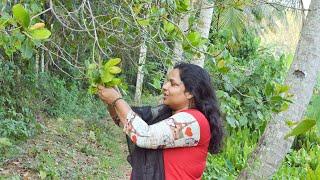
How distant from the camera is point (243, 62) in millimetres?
7371

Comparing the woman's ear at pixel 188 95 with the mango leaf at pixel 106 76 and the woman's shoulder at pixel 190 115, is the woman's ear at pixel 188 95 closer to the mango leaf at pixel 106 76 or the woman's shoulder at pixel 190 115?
the woman's shoulder at pixel 190 115

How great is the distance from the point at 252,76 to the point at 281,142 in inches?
107

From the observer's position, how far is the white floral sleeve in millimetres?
2072

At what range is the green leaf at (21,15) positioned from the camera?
158 centimetres

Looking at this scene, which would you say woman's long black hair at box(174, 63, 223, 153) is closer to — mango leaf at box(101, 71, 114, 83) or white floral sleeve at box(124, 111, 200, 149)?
white floral sleeve at box(124, 111, 200, 149)

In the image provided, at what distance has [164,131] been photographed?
208 cm

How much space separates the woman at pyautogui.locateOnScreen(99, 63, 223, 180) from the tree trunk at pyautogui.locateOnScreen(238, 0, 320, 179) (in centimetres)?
132

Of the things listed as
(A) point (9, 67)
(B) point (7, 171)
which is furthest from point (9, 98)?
(B) point (7, 171)

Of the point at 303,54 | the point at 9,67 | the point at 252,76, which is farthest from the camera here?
the point at 9,67

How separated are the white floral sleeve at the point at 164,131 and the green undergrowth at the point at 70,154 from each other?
291 centimetres

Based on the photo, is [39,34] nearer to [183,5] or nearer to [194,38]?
[194,38]

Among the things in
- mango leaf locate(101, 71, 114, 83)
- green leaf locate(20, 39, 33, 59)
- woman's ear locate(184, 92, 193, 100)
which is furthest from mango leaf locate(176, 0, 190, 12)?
green leaf locate(20, 39, 33, 59)

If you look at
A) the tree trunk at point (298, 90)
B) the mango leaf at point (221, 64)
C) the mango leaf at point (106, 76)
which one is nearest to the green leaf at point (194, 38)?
the mango leaf at point (221, 64)

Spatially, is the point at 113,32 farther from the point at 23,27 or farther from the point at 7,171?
the point at 7,171
